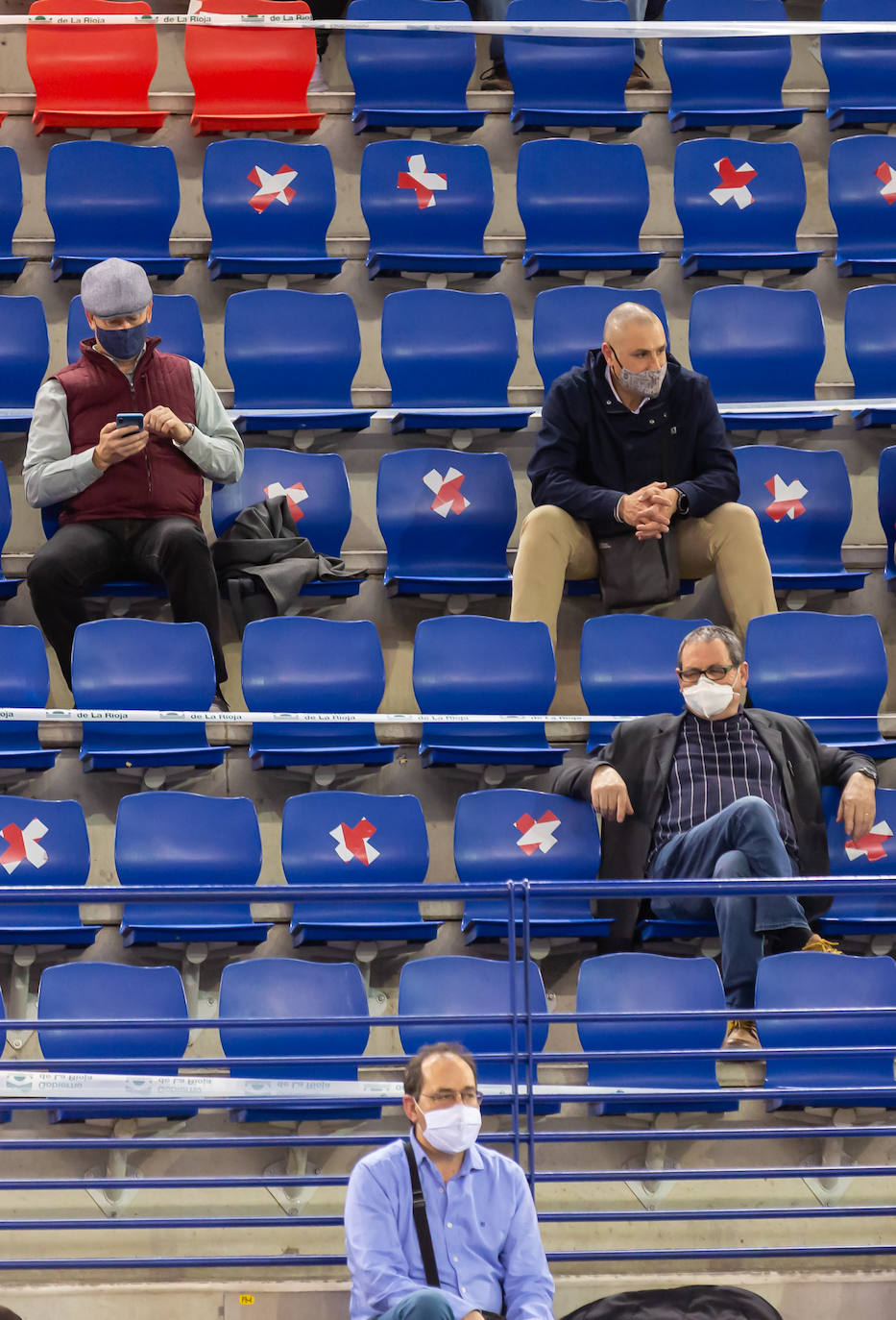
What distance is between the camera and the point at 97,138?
639 cm

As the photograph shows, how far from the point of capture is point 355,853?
14.4 feet

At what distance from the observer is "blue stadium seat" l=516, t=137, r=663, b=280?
6184 mm

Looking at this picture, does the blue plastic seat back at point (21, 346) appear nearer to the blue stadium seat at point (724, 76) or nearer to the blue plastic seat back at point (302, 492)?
the blue plastic seat back at point (302, 492)

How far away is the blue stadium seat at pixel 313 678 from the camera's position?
4.72m

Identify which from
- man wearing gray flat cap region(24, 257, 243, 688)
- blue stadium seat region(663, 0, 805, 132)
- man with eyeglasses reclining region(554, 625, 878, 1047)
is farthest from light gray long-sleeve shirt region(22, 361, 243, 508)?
blue stadium seat region(663, 0, 805, 132)

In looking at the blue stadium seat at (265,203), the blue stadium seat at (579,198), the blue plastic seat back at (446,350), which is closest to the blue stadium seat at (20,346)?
the blue stadium seat at (265,203)

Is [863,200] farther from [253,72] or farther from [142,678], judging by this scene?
[142,678]

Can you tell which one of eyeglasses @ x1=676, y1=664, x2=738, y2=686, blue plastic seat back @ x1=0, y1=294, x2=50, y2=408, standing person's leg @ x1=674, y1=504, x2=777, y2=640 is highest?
blue plastic seat back @ x1=0, y1=294, x2=50, y2=408

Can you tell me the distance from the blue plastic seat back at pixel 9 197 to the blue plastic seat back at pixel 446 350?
123 cm

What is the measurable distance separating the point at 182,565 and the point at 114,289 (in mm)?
758

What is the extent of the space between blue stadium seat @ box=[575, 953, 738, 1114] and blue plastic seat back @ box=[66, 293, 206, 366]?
256 centimetres

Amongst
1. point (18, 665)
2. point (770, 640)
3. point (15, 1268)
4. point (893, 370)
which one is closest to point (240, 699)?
point (18, 665)

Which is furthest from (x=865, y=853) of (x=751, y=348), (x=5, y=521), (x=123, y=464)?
(x=5, y=521)

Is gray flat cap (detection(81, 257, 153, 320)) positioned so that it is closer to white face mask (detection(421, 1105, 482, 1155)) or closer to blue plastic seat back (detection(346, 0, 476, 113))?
blue plastic seat back (detection(346, 0, 476, 113))
